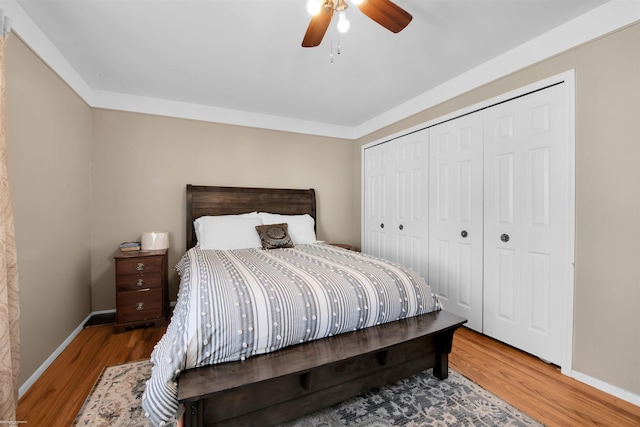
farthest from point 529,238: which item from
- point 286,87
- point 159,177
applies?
point 159,177

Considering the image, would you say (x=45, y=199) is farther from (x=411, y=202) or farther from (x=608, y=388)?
(x=608, y=388)

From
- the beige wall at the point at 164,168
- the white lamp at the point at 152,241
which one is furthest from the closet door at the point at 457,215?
the white lamp at the point at 152,241

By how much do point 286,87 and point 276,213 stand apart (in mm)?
1579

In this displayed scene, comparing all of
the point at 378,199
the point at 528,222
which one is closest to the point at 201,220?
the point at 378,199

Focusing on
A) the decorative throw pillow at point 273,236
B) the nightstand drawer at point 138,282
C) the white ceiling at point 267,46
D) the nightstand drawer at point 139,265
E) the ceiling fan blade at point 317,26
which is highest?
the white ceiling at point 267,46

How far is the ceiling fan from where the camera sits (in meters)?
1.43

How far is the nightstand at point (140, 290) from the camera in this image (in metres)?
2.62

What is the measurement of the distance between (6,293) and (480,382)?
2.65m

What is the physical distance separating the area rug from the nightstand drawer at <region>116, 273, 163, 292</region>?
90 cm

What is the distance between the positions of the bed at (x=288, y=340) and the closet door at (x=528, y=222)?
0.82 meters

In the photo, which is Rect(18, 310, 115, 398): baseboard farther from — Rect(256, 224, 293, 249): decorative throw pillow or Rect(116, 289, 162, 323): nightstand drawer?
Rect(256, 224, 293, 249): decorative throw pillow

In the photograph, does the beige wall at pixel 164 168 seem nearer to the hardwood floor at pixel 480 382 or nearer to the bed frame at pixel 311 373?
the hardwood floor at pixel 480 382

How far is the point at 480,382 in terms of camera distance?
1.88 meters

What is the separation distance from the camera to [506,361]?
7.03ft
